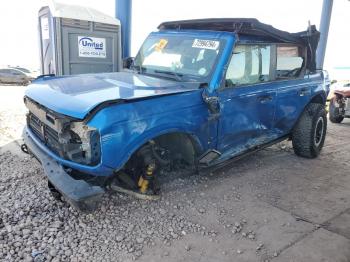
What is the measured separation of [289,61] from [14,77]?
44.8 feet

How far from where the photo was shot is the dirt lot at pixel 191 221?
9.25 ft

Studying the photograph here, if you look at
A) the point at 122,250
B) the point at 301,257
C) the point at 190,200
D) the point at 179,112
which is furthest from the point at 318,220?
the point at 122,250

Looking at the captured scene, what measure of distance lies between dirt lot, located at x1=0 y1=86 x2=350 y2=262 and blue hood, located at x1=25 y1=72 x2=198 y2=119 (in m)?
0.99

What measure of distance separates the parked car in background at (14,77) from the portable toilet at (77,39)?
32.5 feet

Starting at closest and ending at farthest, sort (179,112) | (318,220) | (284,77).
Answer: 1. (179,112)
2. (318,220)
3. (284,77)

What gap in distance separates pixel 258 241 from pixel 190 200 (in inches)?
33.9

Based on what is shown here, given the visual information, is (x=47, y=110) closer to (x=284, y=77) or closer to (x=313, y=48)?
(x=284, y=77)

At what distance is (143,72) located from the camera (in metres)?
4.24

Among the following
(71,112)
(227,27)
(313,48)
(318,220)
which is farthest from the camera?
(313,48)

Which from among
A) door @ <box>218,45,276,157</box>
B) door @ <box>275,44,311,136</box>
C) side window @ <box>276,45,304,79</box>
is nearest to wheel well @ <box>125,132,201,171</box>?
door @ <box>218,45,276,157</box>

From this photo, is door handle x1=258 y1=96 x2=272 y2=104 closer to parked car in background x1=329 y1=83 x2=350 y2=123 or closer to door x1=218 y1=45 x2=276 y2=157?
door x1=218 y1=45 x2=276 y2=157

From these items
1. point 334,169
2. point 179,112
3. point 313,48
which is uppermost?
point 313,48

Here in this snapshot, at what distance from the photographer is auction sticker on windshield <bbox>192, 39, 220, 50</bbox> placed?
3.84 meters

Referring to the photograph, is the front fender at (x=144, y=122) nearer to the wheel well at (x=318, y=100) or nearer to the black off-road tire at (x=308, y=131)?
the black off-road tire at (x=308, y=131)
